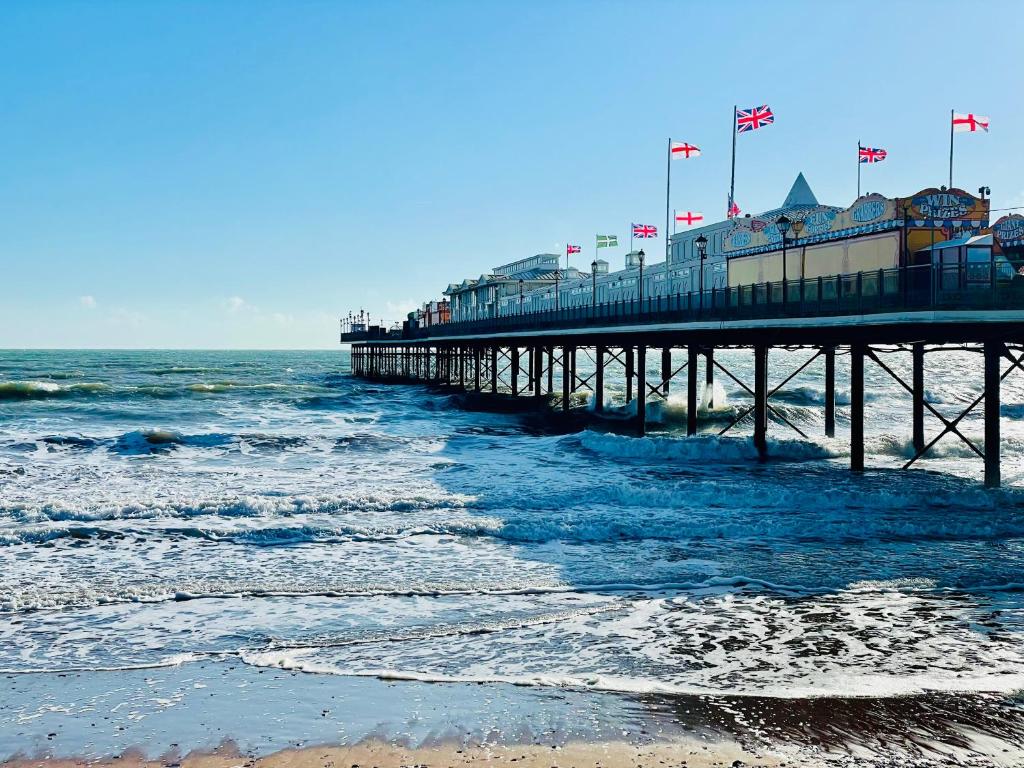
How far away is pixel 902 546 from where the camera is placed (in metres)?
13.7

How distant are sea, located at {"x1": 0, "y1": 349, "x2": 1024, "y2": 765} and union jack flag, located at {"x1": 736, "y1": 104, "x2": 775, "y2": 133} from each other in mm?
12897

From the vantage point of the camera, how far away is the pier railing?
15.9 metres

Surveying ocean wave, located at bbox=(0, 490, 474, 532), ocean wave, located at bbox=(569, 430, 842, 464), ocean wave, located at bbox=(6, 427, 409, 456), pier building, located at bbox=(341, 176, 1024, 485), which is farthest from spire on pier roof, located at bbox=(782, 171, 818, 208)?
ocean wave, located at bbox=(0, 490, 474, 532)

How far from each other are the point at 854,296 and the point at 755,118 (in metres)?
15.8

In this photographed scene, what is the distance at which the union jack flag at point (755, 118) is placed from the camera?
31719 millimetres

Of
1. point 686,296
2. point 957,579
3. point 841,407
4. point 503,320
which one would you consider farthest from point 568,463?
point 841,407

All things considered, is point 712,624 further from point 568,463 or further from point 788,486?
point 568,463

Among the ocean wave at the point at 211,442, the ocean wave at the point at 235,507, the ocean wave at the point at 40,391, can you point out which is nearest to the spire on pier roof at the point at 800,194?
the ocean wave at the point at 211,442

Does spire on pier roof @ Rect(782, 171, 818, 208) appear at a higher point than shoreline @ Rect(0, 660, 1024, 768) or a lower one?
higher

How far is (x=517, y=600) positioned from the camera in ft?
36.0

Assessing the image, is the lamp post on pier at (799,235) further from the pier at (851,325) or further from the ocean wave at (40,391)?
the ocean wave at (40,391)

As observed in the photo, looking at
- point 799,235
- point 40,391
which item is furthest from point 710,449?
point 40,391

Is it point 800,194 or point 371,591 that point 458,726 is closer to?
point 371,591

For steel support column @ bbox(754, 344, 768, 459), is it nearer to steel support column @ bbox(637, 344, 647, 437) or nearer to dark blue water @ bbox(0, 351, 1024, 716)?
dark blue water @ bbox(0, 351, 1024, 716)
